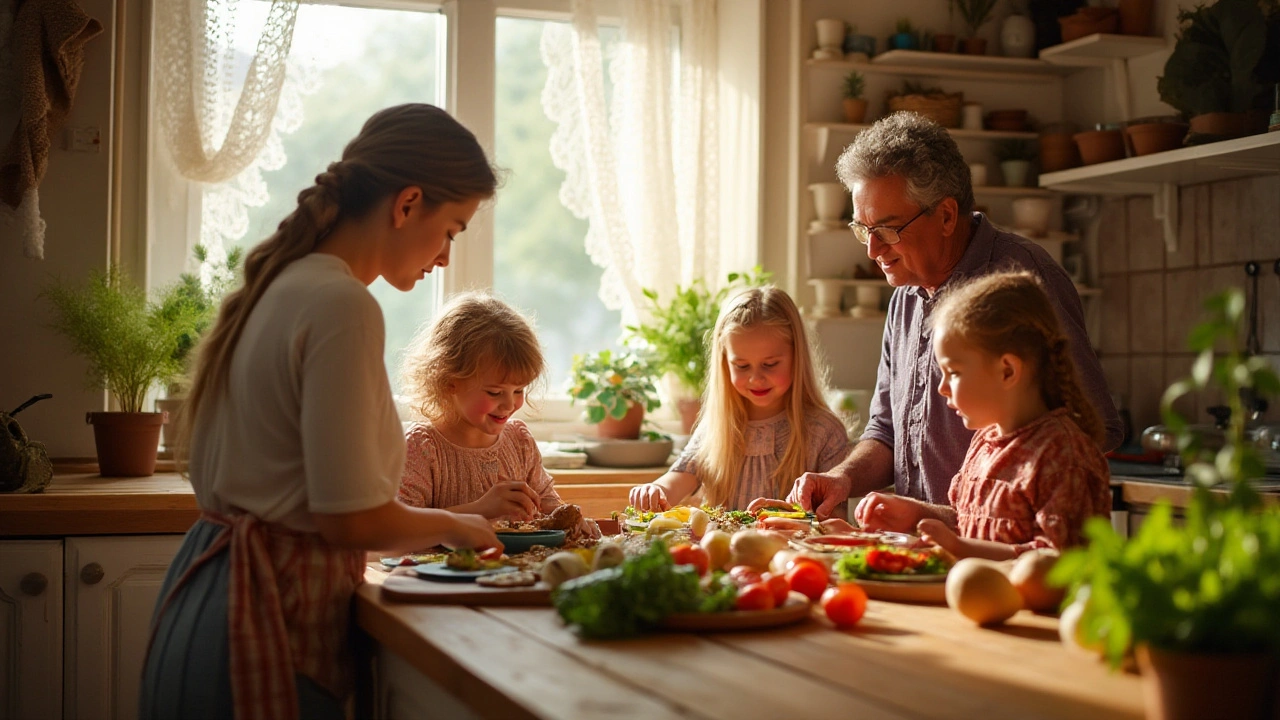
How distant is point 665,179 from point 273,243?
8.08 feet

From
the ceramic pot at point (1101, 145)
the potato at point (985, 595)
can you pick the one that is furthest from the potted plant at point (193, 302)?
the ceramic pot at point (1101, 145)

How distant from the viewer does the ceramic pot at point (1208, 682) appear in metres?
0.86

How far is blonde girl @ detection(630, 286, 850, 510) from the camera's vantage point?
2.61m

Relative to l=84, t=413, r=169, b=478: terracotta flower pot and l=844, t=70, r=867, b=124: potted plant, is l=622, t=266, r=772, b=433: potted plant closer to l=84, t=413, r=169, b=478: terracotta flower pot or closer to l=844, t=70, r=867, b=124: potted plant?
l=844, t=70, r=867, b=124: potted plant

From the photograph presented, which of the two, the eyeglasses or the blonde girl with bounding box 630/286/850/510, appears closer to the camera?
the eyeglasses

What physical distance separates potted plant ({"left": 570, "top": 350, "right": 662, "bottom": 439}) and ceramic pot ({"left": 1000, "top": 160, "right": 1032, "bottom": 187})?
4.66 ft

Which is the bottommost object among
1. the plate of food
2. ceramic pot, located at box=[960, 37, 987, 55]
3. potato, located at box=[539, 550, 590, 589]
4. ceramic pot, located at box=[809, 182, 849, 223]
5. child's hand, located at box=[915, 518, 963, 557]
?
the plate of food

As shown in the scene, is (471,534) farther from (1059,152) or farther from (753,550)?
(1059,152)

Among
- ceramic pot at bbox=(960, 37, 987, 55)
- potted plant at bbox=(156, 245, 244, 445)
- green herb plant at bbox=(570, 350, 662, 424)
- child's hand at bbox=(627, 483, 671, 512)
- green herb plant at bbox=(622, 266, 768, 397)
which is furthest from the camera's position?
ceramic pot at bbox=(960, 37, 987, 55)

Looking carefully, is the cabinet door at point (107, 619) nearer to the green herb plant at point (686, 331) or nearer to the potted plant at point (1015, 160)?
the green herb plant at point (686, 331)

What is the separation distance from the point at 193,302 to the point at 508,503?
1.64m

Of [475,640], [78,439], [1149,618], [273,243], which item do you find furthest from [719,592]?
[78,439]

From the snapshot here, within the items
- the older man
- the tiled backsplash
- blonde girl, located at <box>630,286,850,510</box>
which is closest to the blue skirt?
the older man

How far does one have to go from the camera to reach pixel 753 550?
1543 mm
